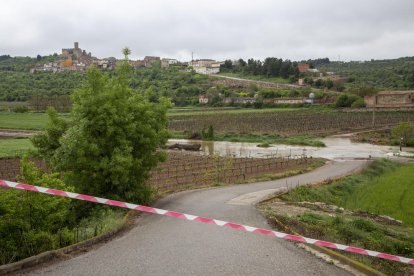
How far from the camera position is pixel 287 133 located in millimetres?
67938

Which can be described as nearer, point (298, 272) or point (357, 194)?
point (298, 272)

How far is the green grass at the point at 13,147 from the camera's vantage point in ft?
152

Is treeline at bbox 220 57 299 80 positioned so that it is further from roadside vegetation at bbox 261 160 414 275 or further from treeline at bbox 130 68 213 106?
roadside vegetation at bbox 261 160 414 275

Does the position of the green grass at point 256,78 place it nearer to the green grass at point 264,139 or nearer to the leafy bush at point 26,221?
the green grass at point 264,139

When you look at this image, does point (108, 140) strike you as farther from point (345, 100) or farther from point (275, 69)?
point (275, 69)

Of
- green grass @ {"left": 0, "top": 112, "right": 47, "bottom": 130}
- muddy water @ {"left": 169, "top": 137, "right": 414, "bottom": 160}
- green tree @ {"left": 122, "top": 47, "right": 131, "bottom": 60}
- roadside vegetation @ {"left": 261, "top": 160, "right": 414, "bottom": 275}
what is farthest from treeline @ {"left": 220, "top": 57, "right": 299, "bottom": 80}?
green tree @ {"left": 122, "top": 47, "right": 131, "bottom": 60}

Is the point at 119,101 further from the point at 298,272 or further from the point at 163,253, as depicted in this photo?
the point at 298,272

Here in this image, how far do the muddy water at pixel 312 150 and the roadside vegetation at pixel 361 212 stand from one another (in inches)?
458

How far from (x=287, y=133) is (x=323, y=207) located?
49.2 meters

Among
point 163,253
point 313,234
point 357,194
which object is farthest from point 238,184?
point 163,253

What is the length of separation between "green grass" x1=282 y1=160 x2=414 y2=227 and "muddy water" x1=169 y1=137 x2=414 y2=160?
13.6 m

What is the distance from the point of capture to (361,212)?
19172 millimetres

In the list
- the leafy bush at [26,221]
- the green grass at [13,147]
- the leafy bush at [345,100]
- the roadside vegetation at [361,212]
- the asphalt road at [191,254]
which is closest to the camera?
the asphalt road at [191,254]

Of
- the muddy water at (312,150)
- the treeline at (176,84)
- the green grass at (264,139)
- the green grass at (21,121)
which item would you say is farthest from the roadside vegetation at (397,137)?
the treeline at (176,84)
